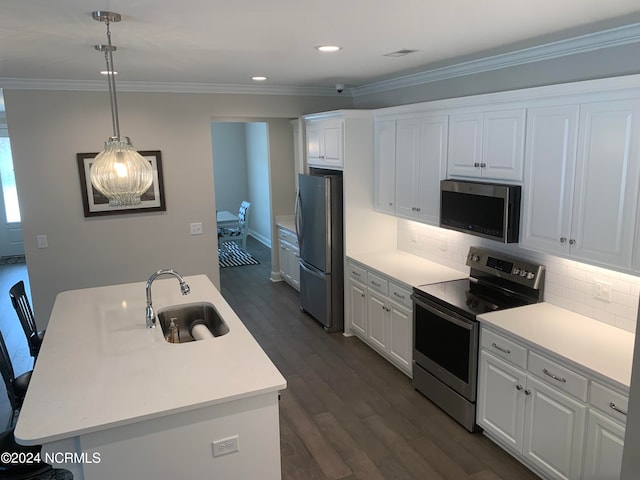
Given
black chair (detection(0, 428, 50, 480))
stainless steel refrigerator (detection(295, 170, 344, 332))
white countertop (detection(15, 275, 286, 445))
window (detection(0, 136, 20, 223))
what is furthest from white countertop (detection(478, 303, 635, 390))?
window (detection(0, 136, 20, 223))

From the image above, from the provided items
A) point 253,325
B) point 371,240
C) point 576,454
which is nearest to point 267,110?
point 371,240

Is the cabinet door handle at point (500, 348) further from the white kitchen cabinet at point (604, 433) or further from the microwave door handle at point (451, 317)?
the white kitchen cabinet at point (604, 433)

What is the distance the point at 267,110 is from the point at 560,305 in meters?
3.61

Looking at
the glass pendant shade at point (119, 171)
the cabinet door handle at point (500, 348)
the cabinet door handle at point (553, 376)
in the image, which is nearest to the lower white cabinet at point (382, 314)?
the cabinet door handle at point (500, 348)

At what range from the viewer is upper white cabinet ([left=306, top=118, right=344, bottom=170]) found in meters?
4.72

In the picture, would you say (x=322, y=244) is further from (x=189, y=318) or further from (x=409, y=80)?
(x=189, y=318)

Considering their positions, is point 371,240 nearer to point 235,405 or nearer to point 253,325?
point 253,325

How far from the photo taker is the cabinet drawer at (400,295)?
3908 mm

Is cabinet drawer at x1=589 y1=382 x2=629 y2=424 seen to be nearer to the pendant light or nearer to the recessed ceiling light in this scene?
the recessed ceiling light

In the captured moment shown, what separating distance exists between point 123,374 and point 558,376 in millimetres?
2259

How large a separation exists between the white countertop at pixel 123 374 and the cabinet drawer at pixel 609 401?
1563 millimetres

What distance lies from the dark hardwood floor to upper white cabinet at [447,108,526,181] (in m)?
1.81

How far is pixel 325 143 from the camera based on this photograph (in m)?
5.02

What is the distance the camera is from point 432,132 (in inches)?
151
